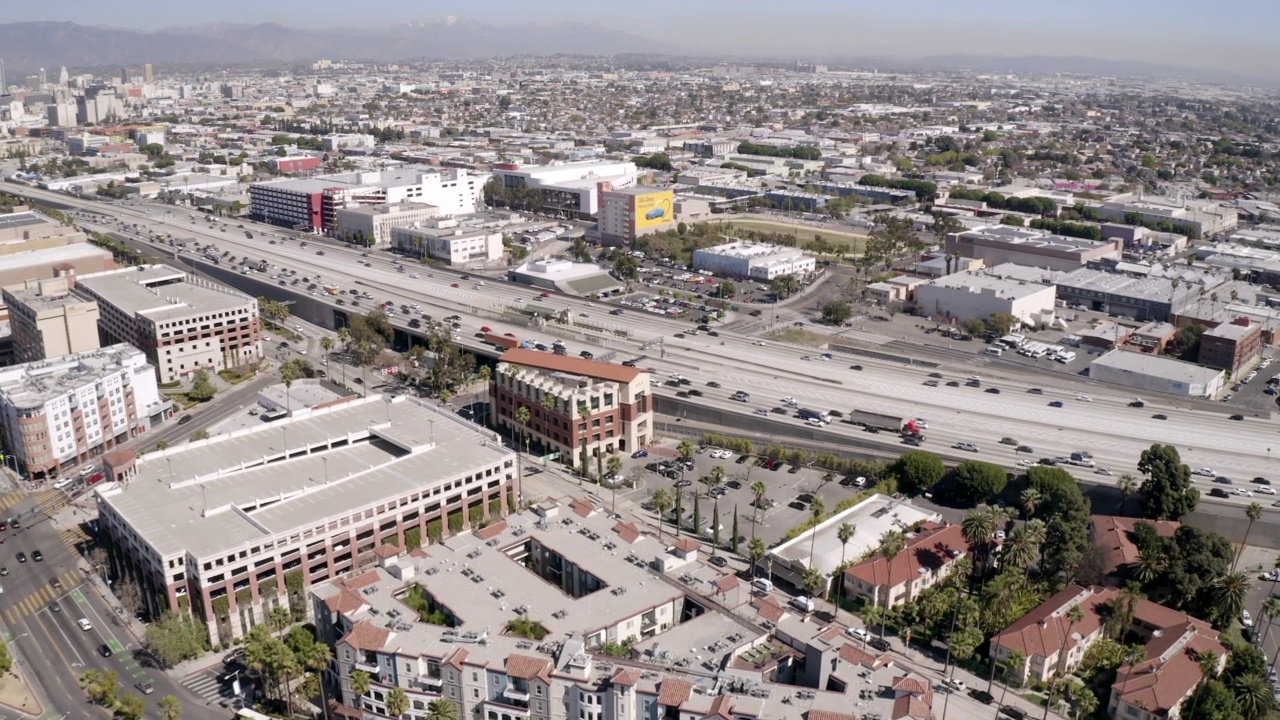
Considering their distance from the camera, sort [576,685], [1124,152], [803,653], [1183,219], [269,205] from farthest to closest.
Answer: [1124,152], [269,205], [1183,219], [803,653], [576,685]

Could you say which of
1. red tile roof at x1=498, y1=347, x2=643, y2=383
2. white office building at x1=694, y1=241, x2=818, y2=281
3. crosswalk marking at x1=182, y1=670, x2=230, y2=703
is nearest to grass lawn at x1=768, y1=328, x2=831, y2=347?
white office building at x1=694, y1=241, x2=818, y2=281

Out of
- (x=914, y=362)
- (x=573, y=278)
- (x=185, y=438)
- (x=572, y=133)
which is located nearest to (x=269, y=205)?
(x=573, y=278)

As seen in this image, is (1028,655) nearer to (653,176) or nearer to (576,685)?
(576,685)

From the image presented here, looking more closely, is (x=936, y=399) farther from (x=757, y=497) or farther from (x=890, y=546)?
(x=890, y=546)

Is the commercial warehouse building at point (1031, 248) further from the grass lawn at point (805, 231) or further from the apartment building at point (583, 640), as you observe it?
the apartment building at point (583, 640)

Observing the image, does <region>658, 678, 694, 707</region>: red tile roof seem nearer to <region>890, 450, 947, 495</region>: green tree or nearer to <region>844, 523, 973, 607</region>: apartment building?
<region>844, 523, 973, 607</region>: apartment building

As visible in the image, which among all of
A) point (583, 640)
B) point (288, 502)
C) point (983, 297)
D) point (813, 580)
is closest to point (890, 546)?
point (813, 580)

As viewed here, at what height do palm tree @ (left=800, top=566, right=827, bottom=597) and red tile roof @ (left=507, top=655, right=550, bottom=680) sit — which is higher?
red tile roof @ (left=507, top=655, right=550, bottom=680)
